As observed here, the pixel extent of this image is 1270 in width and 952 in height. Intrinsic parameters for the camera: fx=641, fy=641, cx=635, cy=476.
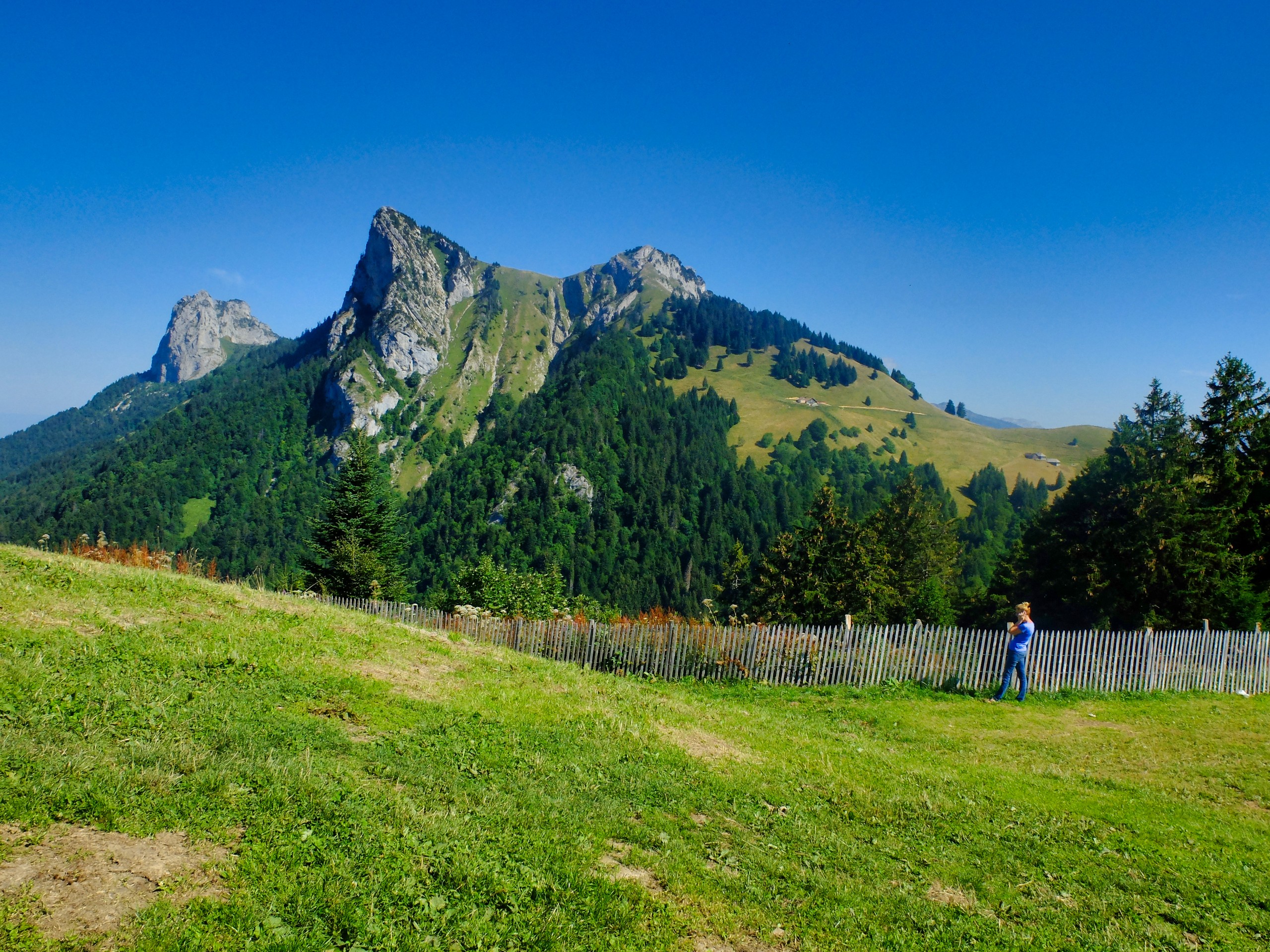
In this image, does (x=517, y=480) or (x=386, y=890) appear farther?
(x=517, y=480)

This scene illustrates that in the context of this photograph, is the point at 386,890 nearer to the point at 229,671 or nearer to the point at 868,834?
the point at 868,834

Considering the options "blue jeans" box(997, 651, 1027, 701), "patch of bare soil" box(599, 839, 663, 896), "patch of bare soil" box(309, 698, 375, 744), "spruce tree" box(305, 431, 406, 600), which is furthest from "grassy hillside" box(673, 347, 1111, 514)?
"patch of bare soil" box(599, 839, 663, 896)

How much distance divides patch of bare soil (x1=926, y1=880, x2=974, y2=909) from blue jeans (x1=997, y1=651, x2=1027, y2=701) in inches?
413

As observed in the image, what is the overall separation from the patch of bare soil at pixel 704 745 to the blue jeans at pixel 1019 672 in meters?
8.60

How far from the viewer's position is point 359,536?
31250mm

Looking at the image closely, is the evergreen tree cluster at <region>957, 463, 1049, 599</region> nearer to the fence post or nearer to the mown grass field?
the fence post

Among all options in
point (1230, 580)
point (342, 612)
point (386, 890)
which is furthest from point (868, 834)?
point (1230, 580)

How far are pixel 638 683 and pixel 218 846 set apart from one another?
430 inches

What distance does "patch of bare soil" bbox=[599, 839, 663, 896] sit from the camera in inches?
212

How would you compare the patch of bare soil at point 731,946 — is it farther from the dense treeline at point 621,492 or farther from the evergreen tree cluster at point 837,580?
the dense treeline at point 621,492

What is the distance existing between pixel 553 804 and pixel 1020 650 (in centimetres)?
1273

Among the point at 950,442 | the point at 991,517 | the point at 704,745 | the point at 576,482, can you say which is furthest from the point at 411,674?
the point at 950,442

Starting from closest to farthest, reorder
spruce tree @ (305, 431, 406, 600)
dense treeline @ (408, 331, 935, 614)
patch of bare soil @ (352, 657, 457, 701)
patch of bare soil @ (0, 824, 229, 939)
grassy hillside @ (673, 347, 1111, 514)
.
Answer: patch of bare soil @ (0, 824, 229, 939), patch of bare soil @ (352, 657, 457, 701), spruce tree @ (305, 431, 406, 600), dense treeline @ (408, 331, 935, 614), grassy hillside @ (673, 347, 1111, 514)

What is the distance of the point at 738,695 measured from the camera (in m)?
15.6
